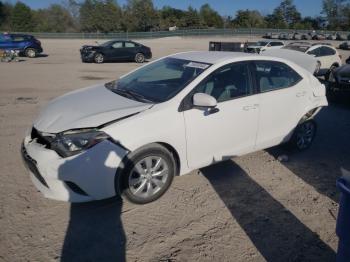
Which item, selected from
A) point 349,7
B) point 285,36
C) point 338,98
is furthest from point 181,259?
point 349,7

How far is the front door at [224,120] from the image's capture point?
4031 mm

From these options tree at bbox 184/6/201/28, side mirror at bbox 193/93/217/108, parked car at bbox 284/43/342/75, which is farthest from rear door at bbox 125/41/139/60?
tree at bbox 184/6/201/28

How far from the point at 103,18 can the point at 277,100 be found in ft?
277

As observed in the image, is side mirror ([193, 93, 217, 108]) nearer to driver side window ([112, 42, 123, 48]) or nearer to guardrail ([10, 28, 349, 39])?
driver side window ([112, 42, 123, 48])

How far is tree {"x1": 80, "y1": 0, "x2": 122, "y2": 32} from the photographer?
82.9 meters

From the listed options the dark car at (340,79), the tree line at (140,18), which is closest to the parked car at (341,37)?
the tree line at (140,18)

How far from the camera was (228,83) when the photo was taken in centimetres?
442

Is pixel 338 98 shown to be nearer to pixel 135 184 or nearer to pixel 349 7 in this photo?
pixel 135 184

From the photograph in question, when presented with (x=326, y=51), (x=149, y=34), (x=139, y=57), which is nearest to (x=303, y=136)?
(x=326, y=51)

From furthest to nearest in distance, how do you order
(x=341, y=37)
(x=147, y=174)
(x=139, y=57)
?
(x=341, y=37) < (x=139, y=57) < (x=147, y=174)

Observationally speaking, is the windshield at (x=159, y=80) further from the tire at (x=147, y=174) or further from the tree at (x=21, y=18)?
the tree at (x=21, y=18)

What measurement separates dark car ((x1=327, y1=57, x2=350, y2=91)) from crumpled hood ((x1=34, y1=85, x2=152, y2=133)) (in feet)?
21.6

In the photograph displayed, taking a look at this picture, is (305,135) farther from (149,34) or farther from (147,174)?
(149,34)

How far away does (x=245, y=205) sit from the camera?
3994mm
